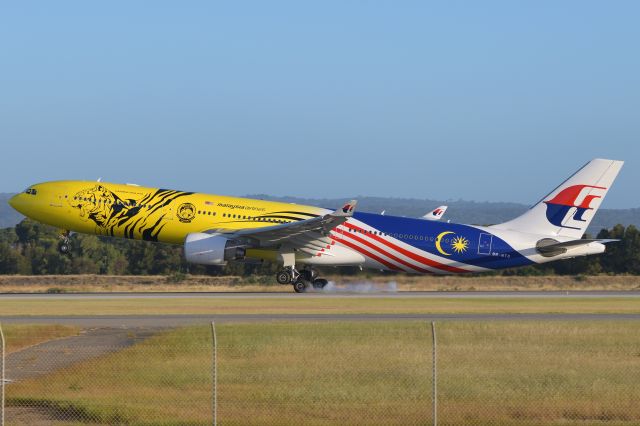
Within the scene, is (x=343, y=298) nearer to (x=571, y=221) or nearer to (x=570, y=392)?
(x=571, y=221)

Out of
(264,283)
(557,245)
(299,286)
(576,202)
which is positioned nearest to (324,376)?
(299,286)

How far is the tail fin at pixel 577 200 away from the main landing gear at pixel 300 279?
460 inches

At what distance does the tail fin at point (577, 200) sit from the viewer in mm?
55000

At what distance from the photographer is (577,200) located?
55.1 metres

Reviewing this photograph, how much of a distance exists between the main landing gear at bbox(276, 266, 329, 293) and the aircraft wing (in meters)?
1.62

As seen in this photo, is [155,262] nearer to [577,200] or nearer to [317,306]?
[577,200]

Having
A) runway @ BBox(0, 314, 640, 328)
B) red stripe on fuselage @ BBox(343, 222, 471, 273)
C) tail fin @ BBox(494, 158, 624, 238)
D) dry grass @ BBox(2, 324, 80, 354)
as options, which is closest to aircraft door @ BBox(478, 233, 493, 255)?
red stripe on fuselage @ BBox(343, 222, 471, 273)

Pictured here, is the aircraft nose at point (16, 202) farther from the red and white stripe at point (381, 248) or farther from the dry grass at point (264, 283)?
the red and white stripe at point (381, 248)

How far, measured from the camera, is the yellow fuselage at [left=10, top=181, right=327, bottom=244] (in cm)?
5459

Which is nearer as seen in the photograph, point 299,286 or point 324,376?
point 324,376

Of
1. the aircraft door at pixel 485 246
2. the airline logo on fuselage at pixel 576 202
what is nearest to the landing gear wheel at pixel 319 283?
the aircraft door at pixel 485 246

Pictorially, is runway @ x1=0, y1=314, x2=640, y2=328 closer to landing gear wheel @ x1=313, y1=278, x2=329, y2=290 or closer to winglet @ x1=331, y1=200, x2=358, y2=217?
winglet @ x1=331, y1=200, x2=358, y2=217

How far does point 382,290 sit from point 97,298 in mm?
15673

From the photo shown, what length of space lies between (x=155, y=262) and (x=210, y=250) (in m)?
31.5
